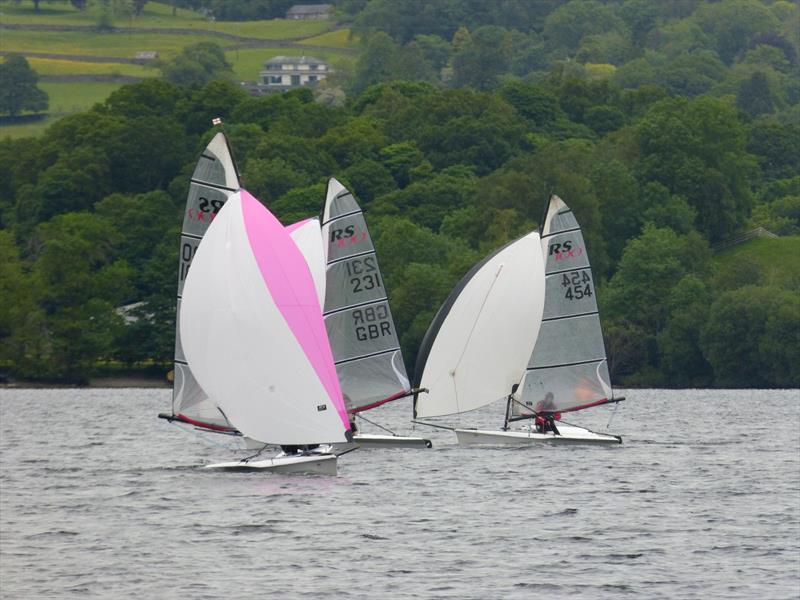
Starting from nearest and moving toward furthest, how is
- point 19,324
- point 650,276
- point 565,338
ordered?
point 565,338, point 19,324, point 650,276

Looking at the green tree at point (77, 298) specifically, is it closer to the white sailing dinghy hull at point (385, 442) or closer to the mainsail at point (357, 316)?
the white sailing dinghy hull at point (385, 442)

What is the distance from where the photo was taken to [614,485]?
54.8 metres

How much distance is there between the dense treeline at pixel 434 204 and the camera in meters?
129

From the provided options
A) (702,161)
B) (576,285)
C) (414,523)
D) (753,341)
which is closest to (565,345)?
(576,285)

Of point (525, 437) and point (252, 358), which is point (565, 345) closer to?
point (525, 437)

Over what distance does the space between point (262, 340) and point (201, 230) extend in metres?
5.64

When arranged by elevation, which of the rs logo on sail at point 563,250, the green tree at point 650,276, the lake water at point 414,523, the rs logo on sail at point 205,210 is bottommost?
the lake water at point 414,523

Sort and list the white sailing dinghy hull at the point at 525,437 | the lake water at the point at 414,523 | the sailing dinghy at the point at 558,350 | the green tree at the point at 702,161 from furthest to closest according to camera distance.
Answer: the green tree at the point at 702,161 → the sailing dinghy at the point at 558,350 → the white sailing dinghy hull at the point at 525,437 → the lake water at the point at 414,523

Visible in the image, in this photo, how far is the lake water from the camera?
37906mm

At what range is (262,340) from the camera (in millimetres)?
50750

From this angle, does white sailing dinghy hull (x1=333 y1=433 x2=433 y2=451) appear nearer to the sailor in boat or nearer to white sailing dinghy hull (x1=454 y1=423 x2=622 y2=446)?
white sailing dinghy hull (x1=454 y1=423 x2=622 y2=446)

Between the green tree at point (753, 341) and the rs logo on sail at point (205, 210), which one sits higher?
the rs logo on sail at point (205, 210)

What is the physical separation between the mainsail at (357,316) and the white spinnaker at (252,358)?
9713 mm

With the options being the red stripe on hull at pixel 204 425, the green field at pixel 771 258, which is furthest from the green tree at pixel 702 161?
the red stripe on hull at pixel 204 425
